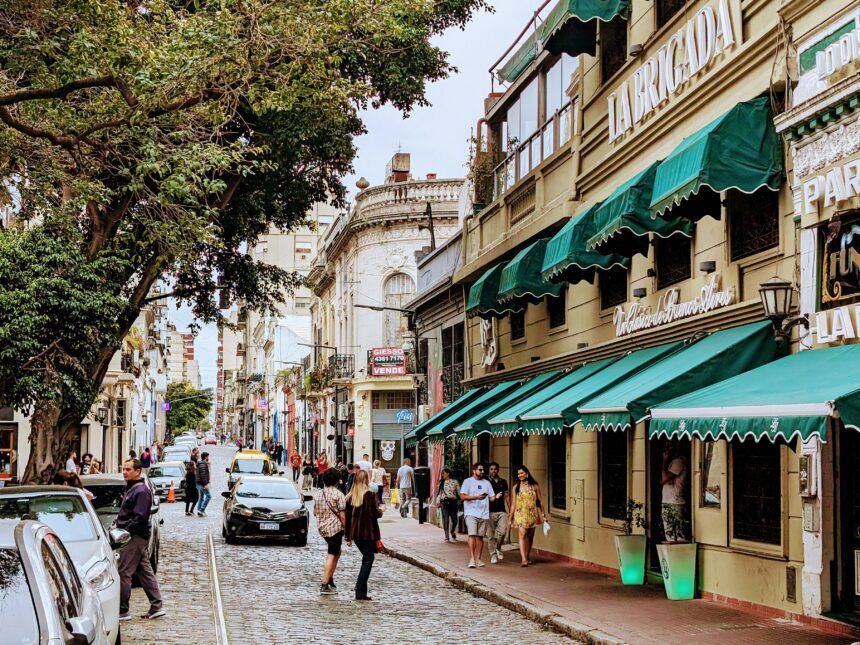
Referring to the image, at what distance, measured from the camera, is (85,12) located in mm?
14594

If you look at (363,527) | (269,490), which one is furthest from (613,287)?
(269,490)

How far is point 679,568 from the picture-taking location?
47.3 feet

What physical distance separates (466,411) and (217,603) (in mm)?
9704

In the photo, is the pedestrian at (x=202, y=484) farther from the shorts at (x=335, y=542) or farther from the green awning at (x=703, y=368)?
the green awning at (x=703, y=368)

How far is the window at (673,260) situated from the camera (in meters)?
15.6

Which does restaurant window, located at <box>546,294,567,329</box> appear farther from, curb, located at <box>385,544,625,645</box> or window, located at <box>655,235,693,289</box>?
curb, located at <box>385,544,625,645</box>

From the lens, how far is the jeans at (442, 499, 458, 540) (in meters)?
24.7

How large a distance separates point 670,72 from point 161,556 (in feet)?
42.7

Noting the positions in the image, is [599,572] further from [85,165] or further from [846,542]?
[85,165]

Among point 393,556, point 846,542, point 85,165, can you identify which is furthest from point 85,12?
point 393,556

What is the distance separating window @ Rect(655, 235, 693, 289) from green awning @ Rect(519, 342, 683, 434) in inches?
37.9

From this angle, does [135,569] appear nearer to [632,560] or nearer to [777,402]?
[632,560]

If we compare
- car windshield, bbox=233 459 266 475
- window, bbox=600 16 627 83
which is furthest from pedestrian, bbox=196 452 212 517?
window, bbox=600 16 627 83

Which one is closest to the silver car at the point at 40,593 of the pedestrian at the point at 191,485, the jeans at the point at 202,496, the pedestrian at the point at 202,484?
the pedestrian at the point at 191,485
